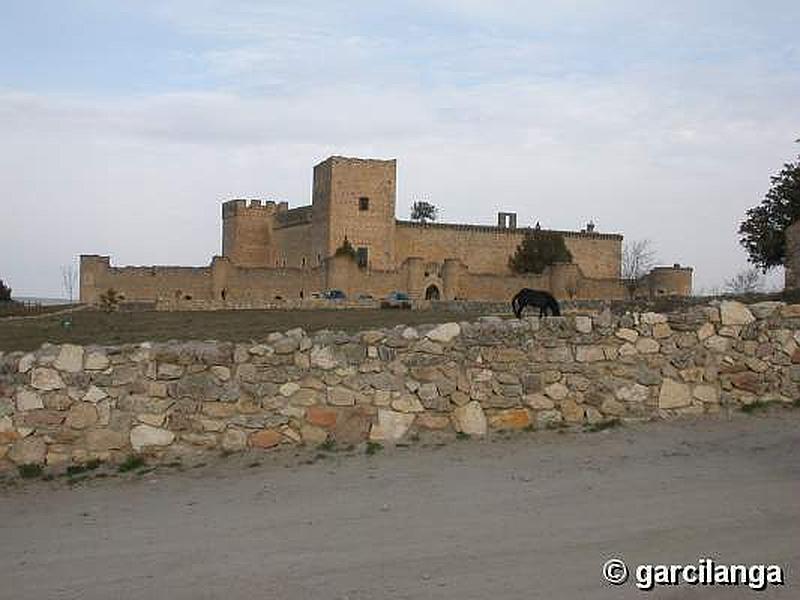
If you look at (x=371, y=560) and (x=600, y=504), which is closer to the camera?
(x=371, y=560)

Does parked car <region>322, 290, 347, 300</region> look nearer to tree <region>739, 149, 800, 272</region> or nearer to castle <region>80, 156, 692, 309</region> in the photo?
castle <region>80, 156, 692, 309</region>

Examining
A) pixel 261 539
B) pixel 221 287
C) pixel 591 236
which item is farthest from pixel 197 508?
pixel 591 236

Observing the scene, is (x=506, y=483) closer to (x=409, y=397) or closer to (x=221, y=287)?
(x=409, y=397)

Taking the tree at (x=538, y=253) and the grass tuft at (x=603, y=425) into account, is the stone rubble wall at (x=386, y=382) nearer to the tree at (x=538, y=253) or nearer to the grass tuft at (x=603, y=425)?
the grass tuft at (x=603, y=425)

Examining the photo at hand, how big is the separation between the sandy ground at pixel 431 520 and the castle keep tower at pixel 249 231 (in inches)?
2705

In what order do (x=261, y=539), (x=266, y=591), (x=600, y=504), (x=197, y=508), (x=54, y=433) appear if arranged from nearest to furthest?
(x=266, y=591)
(x=261, y=539)
(x=600, y=504)
(x=197, y=508)
(x=54, y=433)

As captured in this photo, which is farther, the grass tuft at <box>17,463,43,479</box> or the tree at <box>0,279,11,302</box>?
the tree at <box>0,279,11,302</box>

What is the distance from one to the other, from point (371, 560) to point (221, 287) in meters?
53.3

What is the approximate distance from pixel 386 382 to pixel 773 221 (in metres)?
31.3

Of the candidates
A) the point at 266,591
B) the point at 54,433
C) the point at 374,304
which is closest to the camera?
Result: the point at 266,591

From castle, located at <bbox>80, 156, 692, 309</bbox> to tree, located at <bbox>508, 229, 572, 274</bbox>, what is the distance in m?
0.93

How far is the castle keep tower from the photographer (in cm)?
7594

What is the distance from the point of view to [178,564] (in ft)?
18.5

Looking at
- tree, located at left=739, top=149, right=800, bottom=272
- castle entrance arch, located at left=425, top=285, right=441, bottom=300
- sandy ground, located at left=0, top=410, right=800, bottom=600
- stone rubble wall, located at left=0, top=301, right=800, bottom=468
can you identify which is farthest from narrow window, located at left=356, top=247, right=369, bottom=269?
sandy ground, located at left=0, top=410, right=800, bottom=600
